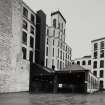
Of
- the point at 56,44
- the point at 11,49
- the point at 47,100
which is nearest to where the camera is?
the point at 47,100

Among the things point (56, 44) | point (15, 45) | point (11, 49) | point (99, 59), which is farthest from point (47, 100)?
point (99, 59)

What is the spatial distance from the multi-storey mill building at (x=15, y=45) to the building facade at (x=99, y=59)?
97.9ft

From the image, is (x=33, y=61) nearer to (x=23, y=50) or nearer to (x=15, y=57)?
(x=23, y=50)

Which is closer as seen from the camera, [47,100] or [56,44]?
[47,100]

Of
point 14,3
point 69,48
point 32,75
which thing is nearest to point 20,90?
point 32,75

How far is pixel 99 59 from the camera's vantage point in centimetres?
5931

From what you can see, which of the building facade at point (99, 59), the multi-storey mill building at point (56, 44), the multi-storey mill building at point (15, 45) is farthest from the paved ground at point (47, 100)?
the building facade at point (99, 59)

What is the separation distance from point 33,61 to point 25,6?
414 inches

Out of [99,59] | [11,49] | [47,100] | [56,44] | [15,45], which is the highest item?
[56,44]

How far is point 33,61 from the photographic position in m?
35.9

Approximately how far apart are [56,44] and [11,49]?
20.5 metres

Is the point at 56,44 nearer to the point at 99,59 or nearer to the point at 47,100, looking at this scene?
the point at 99,59

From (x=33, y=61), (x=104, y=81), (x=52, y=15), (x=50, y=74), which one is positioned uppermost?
(x=52, y=15)

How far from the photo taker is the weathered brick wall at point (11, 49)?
87.6 feet
